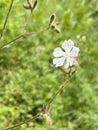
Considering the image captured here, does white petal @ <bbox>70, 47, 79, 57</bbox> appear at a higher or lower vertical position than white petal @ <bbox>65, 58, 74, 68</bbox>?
higher

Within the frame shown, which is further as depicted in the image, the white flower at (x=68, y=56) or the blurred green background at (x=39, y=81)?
the blurred green background at (x=39, y=81)

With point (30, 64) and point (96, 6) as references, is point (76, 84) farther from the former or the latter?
point (96, 6)

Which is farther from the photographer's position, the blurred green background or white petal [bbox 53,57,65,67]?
the blurred green background

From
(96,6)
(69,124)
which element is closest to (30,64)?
(69,124)

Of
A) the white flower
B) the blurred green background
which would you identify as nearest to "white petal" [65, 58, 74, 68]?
the white flower

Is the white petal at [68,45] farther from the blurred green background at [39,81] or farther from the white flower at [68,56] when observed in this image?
the blurred green background at [39,81]

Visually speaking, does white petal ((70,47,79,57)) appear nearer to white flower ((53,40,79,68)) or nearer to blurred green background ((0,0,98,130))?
white flower ((53,40,79,68))

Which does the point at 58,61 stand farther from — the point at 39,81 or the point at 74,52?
the point at 39,81

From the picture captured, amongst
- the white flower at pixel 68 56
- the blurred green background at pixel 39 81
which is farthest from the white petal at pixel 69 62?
the blurred green background at pixel 39 81

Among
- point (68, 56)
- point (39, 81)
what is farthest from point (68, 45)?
→ point (39, 81)

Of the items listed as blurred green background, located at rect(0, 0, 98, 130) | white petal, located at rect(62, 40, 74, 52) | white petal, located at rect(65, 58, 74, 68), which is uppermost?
blurred green background, located at rect(0, 0, 98, 130)
